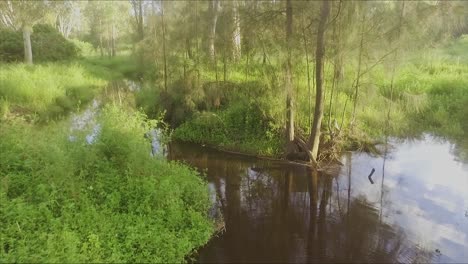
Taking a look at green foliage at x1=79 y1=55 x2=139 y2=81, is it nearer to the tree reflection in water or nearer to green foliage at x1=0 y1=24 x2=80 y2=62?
green foliage at x1=0 y1=24 x2=80 y2=62

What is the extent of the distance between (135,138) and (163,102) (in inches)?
307

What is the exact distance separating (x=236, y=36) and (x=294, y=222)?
270 inches

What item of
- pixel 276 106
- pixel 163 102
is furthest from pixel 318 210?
pixel 163 102

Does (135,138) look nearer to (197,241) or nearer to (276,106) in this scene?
(197,241)

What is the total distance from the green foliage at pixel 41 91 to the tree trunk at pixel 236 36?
19.4ft

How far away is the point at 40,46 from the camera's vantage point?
24906 millimetres

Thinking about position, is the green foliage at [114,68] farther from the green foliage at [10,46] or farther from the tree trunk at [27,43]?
the green foliage at [10,46]

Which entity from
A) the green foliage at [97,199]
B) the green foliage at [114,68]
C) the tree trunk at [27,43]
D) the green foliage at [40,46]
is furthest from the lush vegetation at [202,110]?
the green foliage at [40,46]

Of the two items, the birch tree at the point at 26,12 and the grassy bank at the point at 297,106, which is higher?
the birch tree at the point at 26,12

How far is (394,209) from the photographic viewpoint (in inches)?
335

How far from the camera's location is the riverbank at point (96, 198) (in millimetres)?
5930

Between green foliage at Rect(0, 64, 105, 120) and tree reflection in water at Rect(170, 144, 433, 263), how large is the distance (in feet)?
23.7

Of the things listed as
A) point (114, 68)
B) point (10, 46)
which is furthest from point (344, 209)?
point (114, 68)

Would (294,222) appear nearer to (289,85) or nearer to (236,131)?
(289,85)
